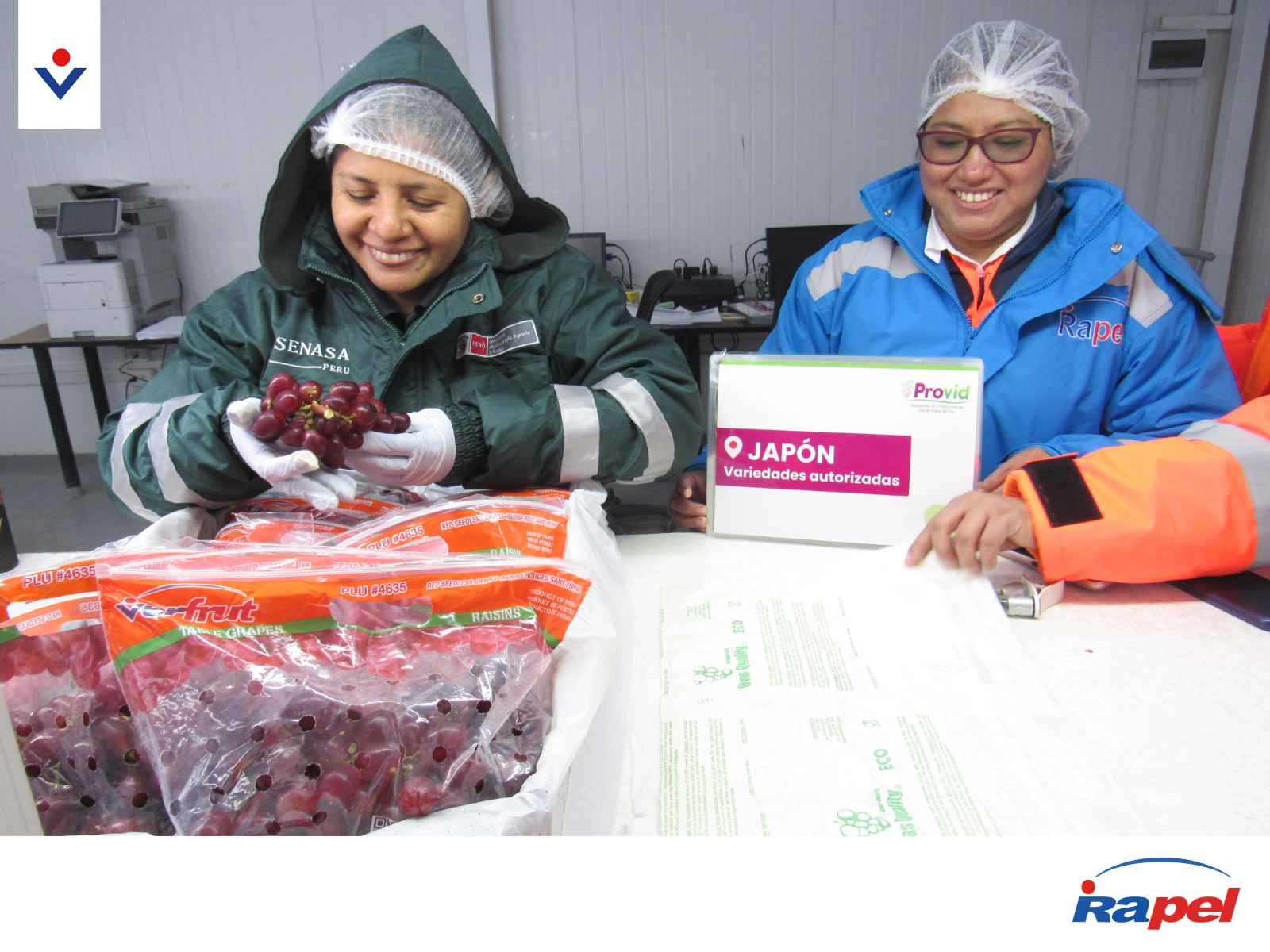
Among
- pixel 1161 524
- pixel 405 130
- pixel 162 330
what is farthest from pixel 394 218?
pixel 162 330

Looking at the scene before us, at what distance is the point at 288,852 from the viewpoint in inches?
9.4

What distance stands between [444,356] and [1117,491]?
104cm

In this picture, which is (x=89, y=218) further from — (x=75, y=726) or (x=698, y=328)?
(x=75, y=726)

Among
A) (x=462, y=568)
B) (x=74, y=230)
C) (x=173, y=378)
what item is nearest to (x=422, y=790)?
(x=462, y=568)

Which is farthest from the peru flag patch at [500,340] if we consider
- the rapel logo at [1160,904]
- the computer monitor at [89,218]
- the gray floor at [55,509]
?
the computer monitor at [89,218]

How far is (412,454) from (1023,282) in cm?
110

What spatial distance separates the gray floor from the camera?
12.7 feet

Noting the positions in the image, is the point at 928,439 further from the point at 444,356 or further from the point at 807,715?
the point at 444,356

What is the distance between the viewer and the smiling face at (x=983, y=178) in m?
1.49

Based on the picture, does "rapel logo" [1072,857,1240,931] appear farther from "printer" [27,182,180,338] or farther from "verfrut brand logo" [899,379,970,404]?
"printer" [27,182,180,338]

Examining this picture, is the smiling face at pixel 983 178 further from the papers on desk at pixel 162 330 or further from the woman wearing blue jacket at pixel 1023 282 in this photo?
the papers on desk at pixel 162 330

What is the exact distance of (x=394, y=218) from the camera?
4.22 ft

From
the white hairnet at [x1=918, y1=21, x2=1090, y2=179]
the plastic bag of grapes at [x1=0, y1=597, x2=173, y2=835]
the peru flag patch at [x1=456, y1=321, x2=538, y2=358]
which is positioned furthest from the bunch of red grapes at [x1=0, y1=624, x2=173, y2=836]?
the white hairnet at [x1=918, y1=21, x2=1090, y2=179]

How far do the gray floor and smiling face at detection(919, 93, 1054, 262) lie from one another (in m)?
3.41
